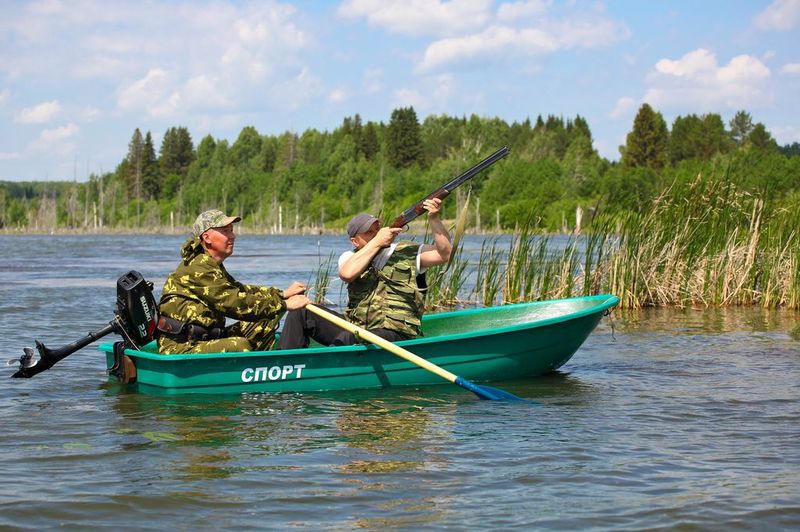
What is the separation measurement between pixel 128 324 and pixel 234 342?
0.93m

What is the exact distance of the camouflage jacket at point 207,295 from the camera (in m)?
7.98

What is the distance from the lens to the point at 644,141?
354ft

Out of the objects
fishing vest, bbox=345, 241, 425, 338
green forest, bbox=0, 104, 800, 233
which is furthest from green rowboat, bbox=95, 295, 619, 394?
green forest, bbox=0, 104, 800, 233

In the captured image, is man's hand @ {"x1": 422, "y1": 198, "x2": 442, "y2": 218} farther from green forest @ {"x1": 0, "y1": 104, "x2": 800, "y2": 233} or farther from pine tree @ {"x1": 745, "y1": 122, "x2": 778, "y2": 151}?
pine tree @ {"x1": 745, "y1": 122, "x2": 778, "y2": 151}

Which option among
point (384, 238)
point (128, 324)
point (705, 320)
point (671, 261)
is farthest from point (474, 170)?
point (671, 261)

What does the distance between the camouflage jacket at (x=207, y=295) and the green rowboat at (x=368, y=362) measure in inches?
13.6

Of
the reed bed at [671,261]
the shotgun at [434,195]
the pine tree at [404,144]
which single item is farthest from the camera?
the pine tree at [404,144]

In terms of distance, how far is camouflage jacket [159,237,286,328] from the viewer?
798cm

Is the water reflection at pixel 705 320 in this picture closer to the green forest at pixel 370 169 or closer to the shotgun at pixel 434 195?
the shotgun at pixel 434 195

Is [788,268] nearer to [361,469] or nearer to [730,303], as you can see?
[730,303]

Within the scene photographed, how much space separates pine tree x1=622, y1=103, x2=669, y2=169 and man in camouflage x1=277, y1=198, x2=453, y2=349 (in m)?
103

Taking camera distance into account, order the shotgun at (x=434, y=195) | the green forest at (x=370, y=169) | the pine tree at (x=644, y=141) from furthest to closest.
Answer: the pine tree at (x=644, y=141) → the green forest at (x=370, y=169) → the shotgun at (x=434, y=195)

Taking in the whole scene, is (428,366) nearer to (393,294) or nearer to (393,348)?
(393,348)

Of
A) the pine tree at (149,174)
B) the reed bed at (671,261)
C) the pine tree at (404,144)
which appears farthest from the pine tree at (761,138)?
the reed bed at (671,261)
